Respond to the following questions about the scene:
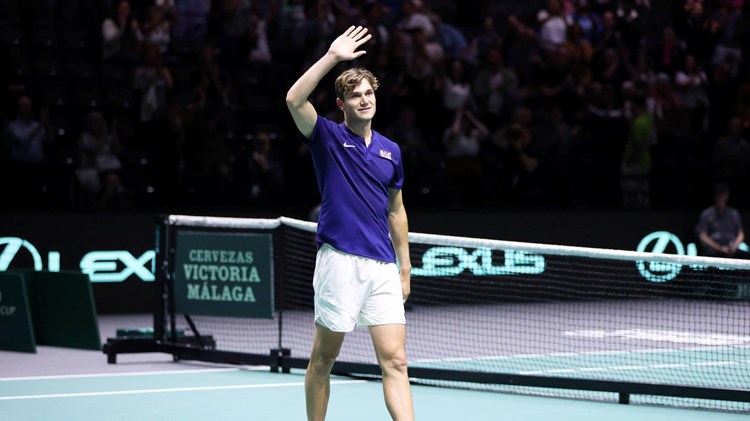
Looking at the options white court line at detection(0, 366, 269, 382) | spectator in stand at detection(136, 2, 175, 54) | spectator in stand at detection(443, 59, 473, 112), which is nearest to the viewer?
white court line at detection(0, 366, 269, 382)

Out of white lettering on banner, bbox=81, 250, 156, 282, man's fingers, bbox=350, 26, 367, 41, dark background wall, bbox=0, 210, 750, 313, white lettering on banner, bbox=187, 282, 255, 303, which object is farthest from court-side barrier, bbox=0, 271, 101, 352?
man's fingers, bbox=350, 26, 367, 41

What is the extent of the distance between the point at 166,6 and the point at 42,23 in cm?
159

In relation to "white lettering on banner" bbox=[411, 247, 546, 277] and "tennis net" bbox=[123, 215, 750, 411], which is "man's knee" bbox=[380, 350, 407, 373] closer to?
"tennis net" bbox=[123, 215, 750, 411]

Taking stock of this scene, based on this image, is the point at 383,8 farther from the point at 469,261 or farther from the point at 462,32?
the point at 469,261

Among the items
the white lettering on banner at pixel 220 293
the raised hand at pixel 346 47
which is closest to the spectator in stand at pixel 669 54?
the white lettering on banner at pixel 220 293

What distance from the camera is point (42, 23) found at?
691 inches

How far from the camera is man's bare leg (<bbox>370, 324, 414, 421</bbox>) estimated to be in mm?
6723

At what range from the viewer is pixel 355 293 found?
271 inches

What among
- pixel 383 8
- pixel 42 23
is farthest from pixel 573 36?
pixel 42 23

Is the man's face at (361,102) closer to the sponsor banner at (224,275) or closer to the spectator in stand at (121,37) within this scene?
the sponsor banner at (224,275)

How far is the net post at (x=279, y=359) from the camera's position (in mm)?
11219

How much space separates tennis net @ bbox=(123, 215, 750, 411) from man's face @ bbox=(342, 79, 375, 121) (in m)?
3.35

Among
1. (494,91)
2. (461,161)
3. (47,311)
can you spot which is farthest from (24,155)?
(494,91)

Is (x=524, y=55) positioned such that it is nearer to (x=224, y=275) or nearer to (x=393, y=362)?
(x=224, y=275)
